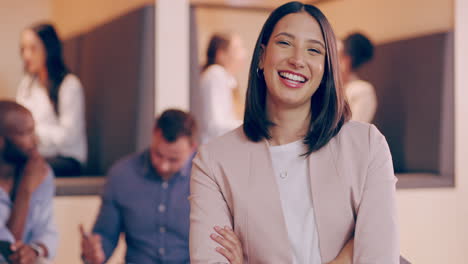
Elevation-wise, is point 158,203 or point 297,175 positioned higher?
point 297,175

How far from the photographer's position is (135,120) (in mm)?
3557

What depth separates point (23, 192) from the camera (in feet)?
8.17

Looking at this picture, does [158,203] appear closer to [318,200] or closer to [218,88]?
[218,88]

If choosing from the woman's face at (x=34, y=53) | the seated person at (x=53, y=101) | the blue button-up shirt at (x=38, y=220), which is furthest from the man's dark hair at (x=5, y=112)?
the woman's face at (x=34, y=53)

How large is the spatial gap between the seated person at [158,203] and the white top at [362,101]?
5.18 ft

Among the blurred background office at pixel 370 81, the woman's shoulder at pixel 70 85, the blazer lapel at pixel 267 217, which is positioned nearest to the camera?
the blazer lapel at pixel 267 217

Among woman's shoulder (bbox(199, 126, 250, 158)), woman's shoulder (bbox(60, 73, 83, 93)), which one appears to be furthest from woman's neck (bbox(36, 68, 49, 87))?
woman's shoulder (bbox(199, 126, 250, 158))

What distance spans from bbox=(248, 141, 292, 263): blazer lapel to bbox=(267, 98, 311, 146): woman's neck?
7 centimetres

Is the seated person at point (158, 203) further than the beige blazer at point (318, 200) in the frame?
Yes

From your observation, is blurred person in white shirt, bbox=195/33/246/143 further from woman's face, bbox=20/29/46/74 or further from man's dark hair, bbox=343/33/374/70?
woman's face, bbox=20/29/46/74

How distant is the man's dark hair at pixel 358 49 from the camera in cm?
425

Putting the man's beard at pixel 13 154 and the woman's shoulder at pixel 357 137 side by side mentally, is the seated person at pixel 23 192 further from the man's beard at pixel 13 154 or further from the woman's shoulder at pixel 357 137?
the woman's shoulder at pixel 357 137

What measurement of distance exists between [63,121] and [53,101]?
14 centimetres

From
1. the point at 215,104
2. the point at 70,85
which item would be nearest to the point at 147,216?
the point at 215,104
